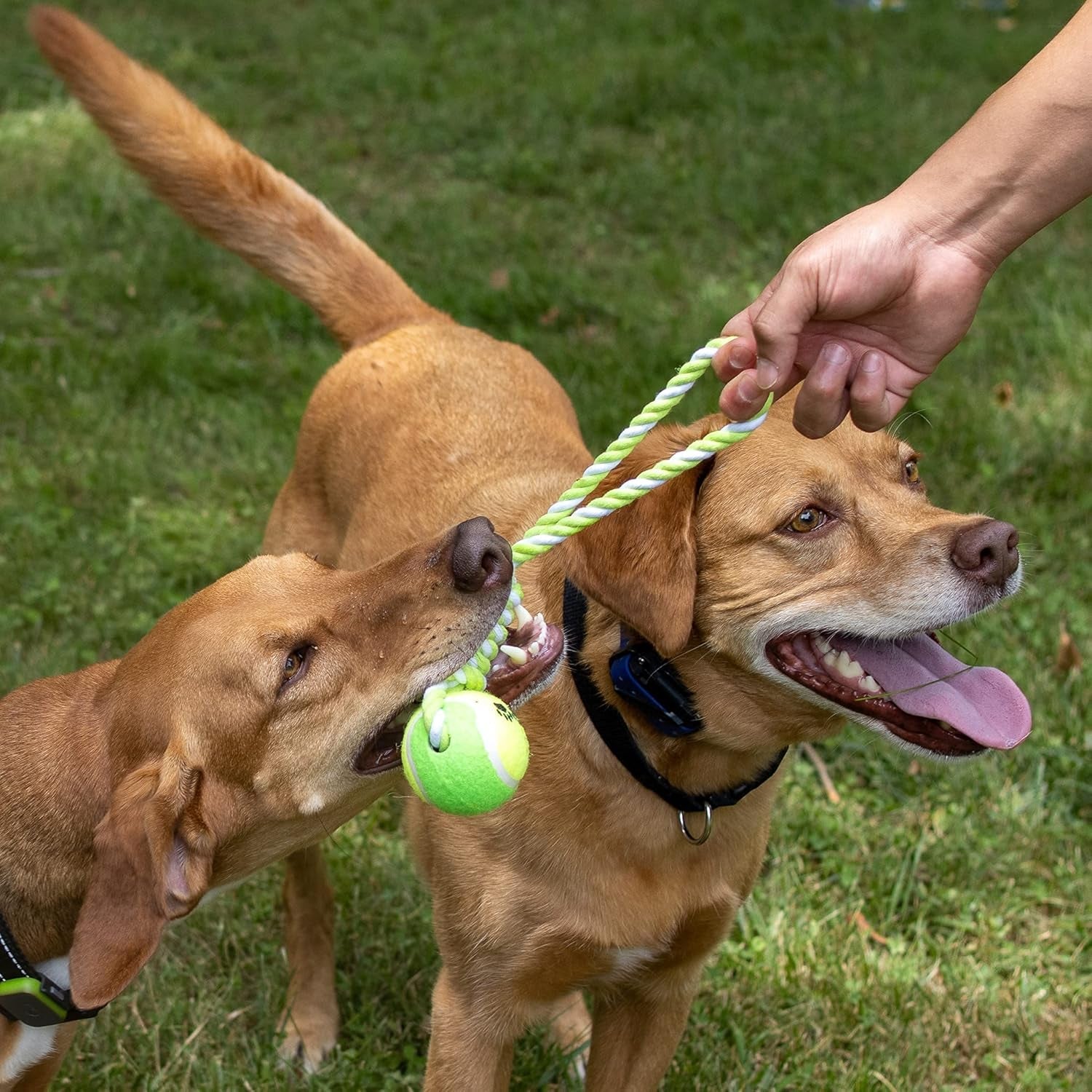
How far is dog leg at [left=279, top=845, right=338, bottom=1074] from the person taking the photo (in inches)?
159

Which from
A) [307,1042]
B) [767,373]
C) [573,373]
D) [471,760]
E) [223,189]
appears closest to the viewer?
[471,760]

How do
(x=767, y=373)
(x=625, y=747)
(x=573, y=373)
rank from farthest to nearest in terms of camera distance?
(x=573, y=373) → (x=625, y=747) → (x=767, y=373)

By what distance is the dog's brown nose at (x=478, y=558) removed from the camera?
2.95 m

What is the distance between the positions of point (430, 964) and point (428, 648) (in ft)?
4.98

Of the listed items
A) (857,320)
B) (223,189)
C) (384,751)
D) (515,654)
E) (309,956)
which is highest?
(857,320)

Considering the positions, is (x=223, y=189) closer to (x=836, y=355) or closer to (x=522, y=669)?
(x=522, y=669)

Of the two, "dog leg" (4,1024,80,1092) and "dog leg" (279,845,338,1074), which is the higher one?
"dog leg" (4,1024,80,1092)

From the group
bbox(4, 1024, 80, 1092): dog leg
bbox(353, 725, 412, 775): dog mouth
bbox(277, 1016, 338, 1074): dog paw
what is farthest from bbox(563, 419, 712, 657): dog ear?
bbox(277, 1016, 338, 1074): dog paw

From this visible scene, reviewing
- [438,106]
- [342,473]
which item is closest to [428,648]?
[342,473]

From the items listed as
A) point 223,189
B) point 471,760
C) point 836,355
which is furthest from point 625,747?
point 223,189

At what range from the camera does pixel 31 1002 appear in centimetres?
308

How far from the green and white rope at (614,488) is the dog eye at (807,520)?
0.21 m

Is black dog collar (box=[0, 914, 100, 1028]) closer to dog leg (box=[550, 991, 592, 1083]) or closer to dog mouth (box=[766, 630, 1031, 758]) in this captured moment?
dog leg (box=[550, 991, 592, 1083])

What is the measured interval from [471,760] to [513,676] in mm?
409
